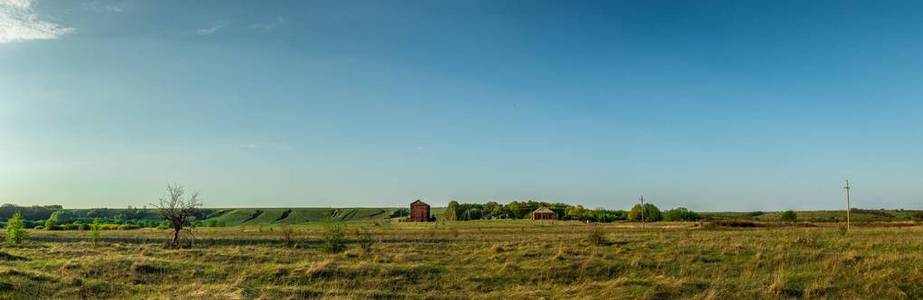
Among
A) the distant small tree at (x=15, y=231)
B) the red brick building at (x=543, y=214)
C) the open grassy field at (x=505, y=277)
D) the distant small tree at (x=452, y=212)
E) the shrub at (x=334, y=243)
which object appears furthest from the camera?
the distant small tree at (x=452, y=212)

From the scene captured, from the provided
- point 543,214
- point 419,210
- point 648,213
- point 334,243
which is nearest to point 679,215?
point 648,213

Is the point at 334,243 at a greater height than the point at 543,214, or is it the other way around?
the point at 334,243

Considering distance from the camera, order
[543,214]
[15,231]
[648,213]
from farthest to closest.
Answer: [648,213] → [543,214] → [15,231]

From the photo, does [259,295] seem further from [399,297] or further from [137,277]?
[137,277]

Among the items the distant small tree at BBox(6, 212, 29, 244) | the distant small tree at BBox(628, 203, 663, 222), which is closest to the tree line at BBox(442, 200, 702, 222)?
the distant small tree at BBox(628, 203, 663, 222)

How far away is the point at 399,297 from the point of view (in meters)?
15.9

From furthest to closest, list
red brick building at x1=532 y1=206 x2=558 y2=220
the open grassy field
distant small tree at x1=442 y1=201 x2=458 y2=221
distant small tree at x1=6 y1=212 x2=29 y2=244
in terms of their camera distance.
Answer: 1. distant small tree at x1=442 y1=201 x2=458 y2=221
2. red brick building at x1=532 y1=206 x2=558 y2=220
3. distant small tree at x1=6 y1=212 x2=29 y2=244
4. the open grassy field

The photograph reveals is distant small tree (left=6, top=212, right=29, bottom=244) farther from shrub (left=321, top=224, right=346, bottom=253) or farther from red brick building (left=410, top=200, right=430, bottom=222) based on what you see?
red brick building (left=410, top=200, right=430, bottom=222)

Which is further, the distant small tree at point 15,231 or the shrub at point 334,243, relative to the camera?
the distant small tree at point 15,231

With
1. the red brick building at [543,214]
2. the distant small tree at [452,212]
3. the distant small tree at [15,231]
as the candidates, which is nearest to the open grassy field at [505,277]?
the distant small tree at [15,231]

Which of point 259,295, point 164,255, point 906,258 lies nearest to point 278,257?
point 164,255

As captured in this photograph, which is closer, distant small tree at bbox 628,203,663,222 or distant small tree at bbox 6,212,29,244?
distant small tree at bbox 6,212,29,244

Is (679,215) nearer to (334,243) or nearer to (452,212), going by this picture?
(452,212)

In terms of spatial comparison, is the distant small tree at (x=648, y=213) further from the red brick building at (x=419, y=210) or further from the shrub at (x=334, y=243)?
the shrub at (x=334, y=243)
